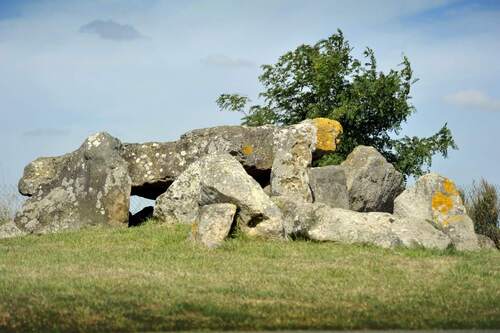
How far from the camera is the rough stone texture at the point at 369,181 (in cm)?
2533

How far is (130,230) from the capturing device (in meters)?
22.7

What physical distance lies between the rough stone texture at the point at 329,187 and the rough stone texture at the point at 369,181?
1.08m

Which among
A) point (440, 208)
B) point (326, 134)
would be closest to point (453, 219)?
point (440, 208)

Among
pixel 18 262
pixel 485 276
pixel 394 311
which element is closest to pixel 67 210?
pixel 18 262

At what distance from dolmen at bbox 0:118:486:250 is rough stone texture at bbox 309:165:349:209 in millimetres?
27

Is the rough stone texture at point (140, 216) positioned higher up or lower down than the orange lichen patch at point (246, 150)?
lower down

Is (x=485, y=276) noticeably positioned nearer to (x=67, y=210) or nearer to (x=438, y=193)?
(x=438, y=193)

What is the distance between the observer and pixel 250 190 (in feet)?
66.5

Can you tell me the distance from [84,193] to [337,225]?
807cm

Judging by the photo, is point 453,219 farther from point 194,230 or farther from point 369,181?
point 194,230

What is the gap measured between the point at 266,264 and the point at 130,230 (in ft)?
→ 21.2

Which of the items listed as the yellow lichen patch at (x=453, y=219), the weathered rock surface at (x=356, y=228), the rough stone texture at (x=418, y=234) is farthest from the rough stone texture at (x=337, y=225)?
the yellow lichen patch at (x=453, y=219)

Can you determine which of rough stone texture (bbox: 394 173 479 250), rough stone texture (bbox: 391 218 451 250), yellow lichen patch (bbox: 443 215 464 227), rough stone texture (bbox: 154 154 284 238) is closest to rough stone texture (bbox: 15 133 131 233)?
rough stone texture (bbox: 154 154 284 238)

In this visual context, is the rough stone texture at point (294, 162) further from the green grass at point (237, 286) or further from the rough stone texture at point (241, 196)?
the green grass at point (237, 286)
